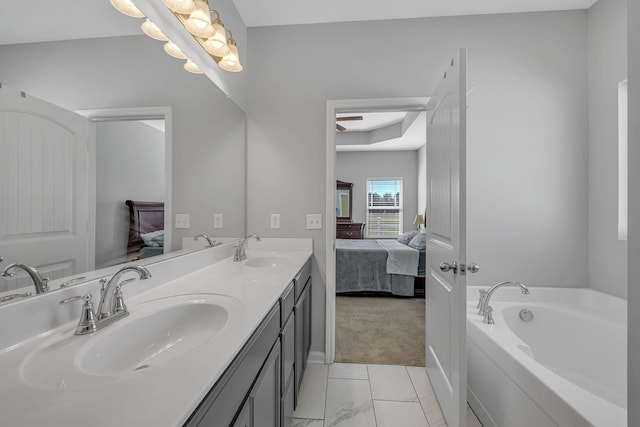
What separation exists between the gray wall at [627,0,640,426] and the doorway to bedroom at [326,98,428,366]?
1.59m

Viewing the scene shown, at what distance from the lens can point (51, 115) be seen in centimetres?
81


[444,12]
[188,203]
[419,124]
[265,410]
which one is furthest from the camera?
[419,124]

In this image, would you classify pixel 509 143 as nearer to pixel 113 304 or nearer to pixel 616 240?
pixel 616 240

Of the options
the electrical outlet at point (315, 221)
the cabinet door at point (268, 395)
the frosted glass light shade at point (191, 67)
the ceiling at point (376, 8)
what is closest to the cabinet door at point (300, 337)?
the cabinet door at point (268, 395)

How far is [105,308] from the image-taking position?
83 centimetres

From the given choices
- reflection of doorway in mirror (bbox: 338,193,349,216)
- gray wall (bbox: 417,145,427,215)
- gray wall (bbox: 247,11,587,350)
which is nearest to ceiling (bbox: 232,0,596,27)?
gray wall (bbox: 247,11,587,350)

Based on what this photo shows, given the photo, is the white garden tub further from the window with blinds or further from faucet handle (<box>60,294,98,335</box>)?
the window with blinds

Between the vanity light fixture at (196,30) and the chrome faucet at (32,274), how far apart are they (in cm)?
99

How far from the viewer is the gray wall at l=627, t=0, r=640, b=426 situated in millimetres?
514

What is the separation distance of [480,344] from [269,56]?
249 centimetres

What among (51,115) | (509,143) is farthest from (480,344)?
(51,115)

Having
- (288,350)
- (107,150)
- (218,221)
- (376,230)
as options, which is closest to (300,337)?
(288,350)

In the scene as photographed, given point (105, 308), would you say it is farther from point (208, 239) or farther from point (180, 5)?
point (180, 5)

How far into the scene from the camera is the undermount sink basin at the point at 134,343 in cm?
58
